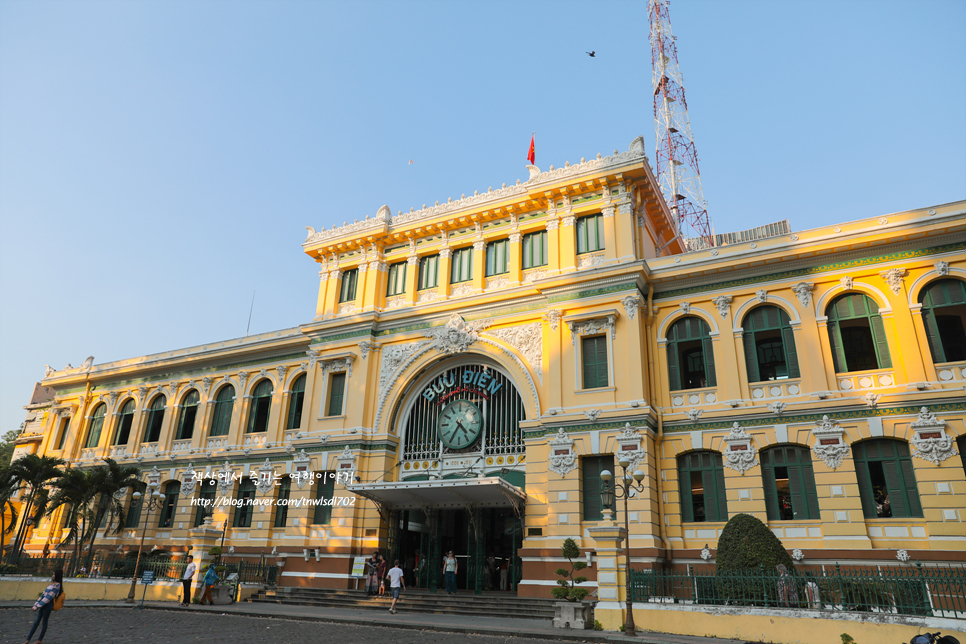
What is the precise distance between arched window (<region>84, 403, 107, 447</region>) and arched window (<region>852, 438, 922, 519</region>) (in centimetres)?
4230

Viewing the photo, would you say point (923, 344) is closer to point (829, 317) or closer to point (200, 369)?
point (829, 317)

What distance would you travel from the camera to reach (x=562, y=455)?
939 inches

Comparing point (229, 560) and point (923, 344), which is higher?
point (923, 344)

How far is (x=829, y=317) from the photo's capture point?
2280 centimetres

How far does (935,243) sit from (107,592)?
35.0 m

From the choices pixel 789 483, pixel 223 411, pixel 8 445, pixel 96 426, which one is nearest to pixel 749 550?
pixel 789 483

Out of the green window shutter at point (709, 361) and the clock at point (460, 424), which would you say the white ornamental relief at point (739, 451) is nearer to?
the green window shutter at point (709, 361)

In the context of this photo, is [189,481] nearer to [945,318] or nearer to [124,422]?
[124,422]

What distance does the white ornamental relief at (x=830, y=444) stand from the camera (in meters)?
20.9

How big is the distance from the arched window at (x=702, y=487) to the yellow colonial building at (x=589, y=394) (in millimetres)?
81

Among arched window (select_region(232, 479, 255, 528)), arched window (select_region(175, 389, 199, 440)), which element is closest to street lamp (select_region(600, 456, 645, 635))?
arched window (select_region(232, 479, 255, 528))

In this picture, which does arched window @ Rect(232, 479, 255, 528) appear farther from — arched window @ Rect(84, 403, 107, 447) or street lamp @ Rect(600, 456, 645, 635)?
street lamp @ Rect(600, 456, 645, 635)

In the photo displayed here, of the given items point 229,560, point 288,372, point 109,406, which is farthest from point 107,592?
point 109,406

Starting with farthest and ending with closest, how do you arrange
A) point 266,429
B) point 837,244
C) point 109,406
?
point 109,406
point 266,429
point 837,244
